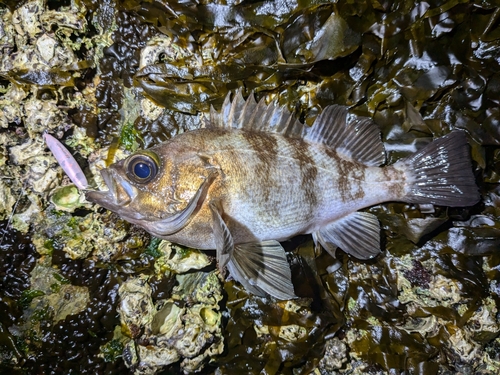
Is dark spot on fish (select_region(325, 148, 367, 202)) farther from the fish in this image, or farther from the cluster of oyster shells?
the cluster of oyster shells

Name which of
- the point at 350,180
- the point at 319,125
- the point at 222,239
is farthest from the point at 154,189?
the point at 350,180

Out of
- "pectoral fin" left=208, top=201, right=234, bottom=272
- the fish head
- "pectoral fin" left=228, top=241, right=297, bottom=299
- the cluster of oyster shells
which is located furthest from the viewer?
the cluster of oyster shells

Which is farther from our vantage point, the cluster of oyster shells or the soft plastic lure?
the cluster of oyster shells

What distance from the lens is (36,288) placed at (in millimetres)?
2627

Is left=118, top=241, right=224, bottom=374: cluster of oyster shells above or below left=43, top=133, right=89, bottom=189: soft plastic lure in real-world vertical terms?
below

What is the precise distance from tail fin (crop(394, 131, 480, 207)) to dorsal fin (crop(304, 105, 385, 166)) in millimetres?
190

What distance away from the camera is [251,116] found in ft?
7.35

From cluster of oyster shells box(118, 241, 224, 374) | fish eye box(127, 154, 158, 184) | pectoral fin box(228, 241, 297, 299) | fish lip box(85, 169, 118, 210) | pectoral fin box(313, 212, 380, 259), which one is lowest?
cluster of oyster shells box(118, 241, 224, 374)

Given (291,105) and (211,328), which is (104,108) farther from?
(211,328)

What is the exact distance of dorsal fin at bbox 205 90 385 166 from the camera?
223 centimetres

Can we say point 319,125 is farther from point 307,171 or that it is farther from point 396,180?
point 396,180

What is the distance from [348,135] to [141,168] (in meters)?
1.42

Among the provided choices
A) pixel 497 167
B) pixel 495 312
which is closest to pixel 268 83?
pixel 497 167

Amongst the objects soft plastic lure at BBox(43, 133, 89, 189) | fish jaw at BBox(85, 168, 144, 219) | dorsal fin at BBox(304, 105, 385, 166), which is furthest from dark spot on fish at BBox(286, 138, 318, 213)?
soft plastic lure at BBox(43, 133, 89, 189)
